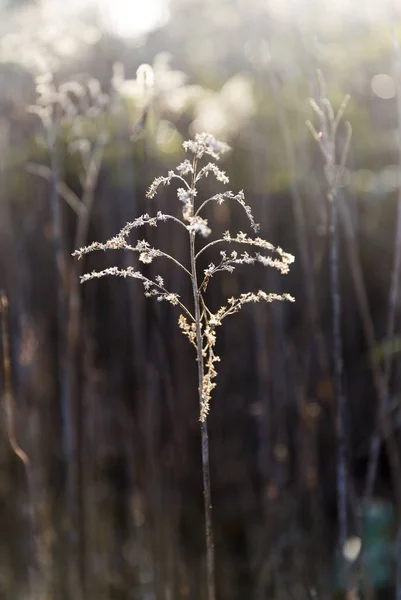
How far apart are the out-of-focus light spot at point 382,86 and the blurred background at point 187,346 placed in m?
0.01

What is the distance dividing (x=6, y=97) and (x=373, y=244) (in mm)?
1838

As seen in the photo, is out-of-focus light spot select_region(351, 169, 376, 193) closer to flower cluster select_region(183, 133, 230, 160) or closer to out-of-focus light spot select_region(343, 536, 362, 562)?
out-of-focus light spot select_region(343, 536, 362, 562)

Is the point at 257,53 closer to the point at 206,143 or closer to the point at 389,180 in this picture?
the point at 389,180

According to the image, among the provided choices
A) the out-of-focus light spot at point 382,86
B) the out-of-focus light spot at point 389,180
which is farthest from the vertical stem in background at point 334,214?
the out-of-focus light spot at point 382,86

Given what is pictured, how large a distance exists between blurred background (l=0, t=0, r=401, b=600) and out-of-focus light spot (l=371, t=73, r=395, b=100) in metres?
0.01

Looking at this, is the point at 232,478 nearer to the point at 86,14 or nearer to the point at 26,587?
the point at 26,587

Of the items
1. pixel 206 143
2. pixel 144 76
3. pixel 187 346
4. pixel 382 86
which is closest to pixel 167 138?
pixel 187 346

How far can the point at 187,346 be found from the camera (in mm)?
2885

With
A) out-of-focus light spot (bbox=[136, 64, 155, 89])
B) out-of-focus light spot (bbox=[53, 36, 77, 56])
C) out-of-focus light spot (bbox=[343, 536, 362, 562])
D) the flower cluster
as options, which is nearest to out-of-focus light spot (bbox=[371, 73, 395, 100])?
out-of-focus light spot (bbox=[53, 36, 77, 56])

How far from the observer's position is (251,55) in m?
3.42

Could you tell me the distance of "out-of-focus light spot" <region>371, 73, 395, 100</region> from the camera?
11.1ft

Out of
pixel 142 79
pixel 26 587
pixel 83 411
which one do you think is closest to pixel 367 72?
pixel 83 411

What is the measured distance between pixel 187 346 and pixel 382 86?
170 cm

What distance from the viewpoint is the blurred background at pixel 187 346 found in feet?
7.67
